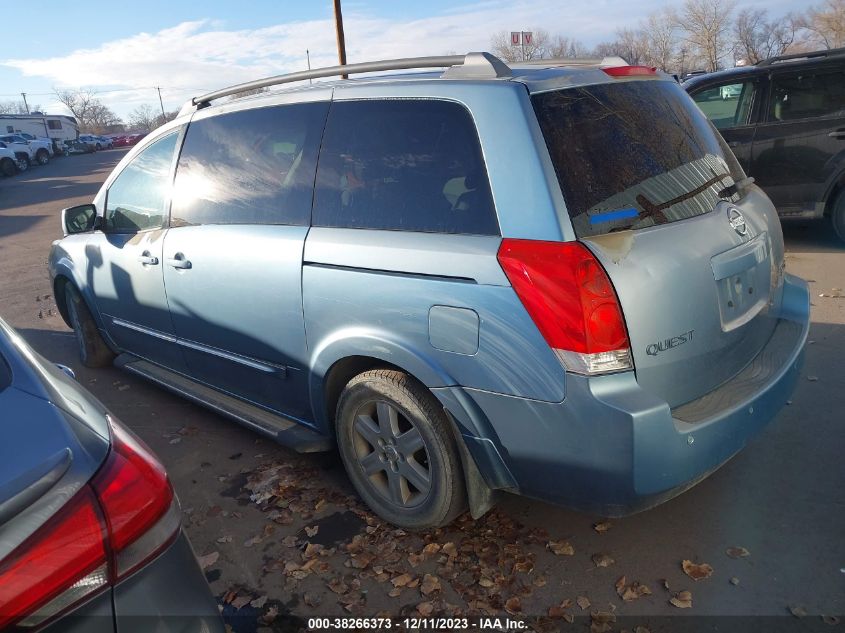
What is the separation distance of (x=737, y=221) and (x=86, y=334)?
188 inches

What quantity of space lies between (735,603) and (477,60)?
235 cm

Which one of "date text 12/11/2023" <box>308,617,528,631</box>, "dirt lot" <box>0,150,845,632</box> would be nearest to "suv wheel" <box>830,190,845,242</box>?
"dirt lot" <box>0,150,845,632</box>

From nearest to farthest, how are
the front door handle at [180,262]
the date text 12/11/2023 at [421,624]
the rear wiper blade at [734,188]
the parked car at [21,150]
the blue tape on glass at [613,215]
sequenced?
the blue tape on glass at [613,215] < the date text 12/11/2023 at [421,624] < the rear wiper blade at [734,188] < the front door handle at [180,262] < the parked car at [21,150]

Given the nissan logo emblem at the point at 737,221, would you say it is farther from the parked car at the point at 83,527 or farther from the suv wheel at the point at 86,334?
the suv wheel at the point at 86,334

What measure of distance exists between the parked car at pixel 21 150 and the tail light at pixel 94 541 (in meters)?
38.3

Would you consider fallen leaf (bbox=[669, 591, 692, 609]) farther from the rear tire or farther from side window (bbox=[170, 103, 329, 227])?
the rear tire

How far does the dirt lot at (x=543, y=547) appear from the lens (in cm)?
257

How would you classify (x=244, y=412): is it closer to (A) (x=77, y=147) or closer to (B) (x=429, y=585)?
(B) (x=429, y=585)

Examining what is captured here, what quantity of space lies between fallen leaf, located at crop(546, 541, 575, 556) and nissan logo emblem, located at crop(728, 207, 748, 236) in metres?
1.51

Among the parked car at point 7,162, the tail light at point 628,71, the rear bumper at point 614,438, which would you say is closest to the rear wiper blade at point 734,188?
the tail light at point 628,71

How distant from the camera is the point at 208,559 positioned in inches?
118

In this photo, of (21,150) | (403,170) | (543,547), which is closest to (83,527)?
(403,170)

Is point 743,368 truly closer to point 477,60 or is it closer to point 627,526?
point 627,526

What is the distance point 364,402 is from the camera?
2996 mm
